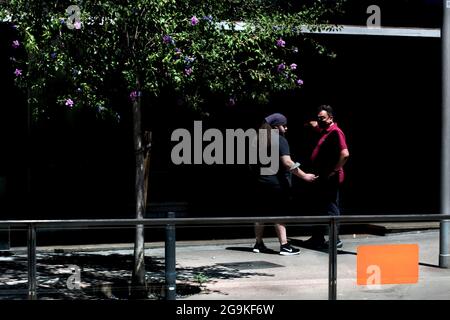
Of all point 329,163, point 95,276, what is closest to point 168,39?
point 95,276

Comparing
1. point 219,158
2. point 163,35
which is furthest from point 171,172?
point 163,35

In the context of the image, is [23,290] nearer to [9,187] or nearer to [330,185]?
[330,185]

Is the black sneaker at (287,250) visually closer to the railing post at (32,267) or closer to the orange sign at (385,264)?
the orange sign at (385,264)

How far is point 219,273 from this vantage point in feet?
22.4

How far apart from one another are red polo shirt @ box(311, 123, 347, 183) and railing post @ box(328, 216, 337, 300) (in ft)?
13.0

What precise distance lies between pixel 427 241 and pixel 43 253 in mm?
3212

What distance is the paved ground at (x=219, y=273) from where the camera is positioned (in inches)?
251

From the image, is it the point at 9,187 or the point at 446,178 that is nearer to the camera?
the point at 446,178

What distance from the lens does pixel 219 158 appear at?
13.0 meters

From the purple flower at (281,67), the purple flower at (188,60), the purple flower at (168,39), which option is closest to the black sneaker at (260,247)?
the purple flower at (188,60)

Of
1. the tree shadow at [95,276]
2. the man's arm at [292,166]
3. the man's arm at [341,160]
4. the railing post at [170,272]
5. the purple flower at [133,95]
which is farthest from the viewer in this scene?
the man's arm at [341,160]

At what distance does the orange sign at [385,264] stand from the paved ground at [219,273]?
0.06 m

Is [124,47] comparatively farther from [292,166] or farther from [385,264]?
[385,264]

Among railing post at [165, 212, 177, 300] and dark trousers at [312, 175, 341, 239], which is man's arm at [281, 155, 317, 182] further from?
railing post at [165, 212, 177, 300]
